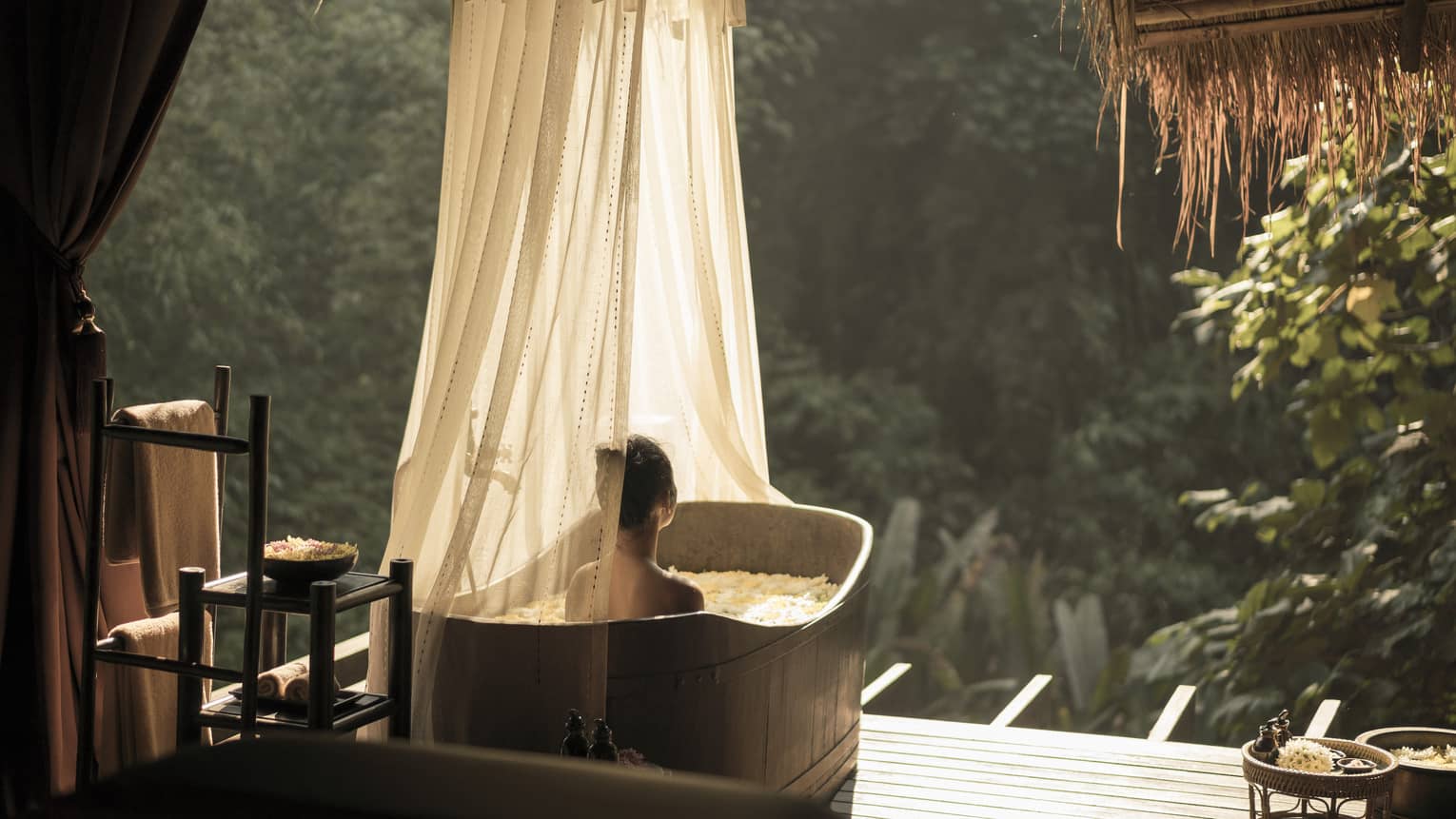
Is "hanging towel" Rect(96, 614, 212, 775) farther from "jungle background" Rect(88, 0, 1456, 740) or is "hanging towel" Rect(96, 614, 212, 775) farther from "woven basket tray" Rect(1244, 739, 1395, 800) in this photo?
"jungle background" Rect(88, 0, 1456, 740)

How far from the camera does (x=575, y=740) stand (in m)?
2.32

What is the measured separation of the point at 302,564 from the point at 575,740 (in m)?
0.57

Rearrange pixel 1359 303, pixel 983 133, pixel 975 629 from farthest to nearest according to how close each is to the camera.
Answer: pixel 983 133 < pixel 975 629 < pixel 1359 303

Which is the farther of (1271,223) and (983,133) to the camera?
(983,133)

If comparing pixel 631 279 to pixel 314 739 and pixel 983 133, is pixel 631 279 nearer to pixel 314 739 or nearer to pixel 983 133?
pixel 314 739

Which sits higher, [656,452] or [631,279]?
[631,279]

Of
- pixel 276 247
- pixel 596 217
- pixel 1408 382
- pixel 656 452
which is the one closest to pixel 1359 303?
pixel 1408 382

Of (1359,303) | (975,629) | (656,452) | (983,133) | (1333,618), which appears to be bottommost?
(975,629)

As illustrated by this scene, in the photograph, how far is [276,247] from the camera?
891 centimetres

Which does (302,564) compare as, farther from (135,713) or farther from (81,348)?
(81,348)

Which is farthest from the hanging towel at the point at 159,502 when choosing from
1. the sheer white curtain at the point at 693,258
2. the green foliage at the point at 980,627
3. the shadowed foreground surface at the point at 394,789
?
the green foliage at the point at 980,627

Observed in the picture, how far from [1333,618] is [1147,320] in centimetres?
416

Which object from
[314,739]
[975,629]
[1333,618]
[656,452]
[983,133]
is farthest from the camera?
[983,133]

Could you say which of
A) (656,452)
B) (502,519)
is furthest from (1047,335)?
(502,519)
